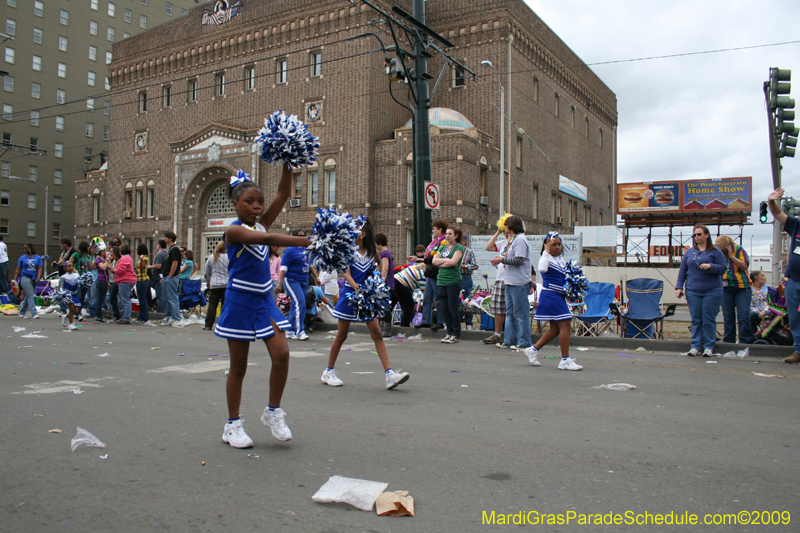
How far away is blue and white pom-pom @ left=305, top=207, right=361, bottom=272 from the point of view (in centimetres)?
413

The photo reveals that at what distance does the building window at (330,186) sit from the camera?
107 feet

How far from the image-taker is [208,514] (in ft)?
9.85

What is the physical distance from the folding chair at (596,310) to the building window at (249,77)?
28.1 metres

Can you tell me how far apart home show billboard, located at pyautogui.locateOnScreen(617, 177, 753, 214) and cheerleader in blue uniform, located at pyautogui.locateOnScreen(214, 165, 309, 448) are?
4130cm

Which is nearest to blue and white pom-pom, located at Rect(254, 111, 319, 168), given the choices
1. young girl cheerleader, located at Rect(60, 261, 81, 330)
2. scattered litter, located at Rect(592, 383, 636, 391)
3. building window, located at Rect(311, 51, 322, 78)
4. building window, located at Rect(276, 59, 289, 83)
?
scattered litter, located at Rect(592, 383, 636, 391)

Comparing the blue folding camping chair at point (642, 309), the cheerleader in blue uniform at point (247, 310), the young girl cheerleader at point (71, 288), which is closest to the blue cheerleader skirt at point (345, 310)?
the cheerleader in blue uniform at point (247, 310)

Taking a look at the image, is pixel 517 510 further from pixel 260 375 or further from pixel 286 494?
pixel 260 375

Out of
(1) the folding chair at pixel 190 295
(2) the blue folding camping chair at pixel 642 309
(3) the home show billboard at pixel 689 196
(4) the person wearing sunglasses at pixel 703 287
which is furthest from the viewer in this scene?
(3) the home show billboard at pixel 689 196

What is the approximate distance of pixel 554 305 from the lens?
7930 millimetres

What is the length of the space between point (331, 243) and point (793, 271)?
24.6 ft

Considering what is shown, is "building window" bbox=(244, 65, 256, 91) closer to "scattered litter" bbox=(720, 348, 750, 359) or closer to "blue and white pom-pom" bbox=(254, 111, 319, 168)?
"scattered litter" bbox=(720, 348, 750, 359)

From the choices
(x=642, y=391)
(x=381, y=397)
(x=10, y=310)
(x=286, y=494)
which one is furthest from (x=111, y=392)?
(x=10, y=310)

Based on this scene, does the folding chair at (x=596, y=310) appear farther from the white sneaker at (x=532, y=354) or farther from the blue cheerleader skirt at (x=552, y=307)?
the blue cheerleader skirt at (x=552, y=307)
